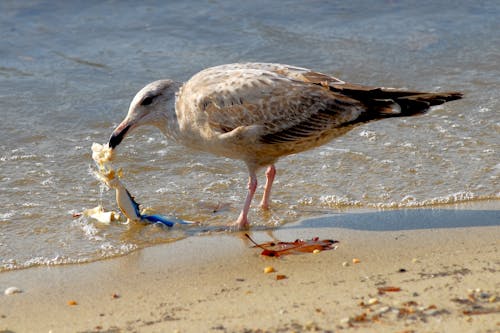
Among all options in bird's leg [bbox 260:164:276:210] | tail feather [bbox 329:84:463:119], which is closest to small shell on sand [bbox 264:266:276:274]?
bird's leg [bbox 260:164:276:210]

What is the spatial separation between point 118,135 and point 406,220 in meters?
2.28

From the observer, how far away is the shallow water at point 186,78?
7.13 meters

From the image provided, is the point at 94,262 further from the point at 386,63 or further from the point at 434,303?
the point at 386,63

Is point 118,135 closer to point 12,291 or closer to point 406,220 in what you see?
point 12,291

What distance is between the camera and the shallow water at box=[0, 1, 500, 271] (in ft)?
23.4

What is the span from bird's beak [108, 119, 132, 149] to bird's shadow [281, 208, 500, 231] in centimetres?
142

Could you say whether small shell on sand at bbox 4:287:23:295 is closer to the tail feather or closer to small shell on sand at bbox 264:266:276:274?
small shell on sand at bbox 264:266:276:274

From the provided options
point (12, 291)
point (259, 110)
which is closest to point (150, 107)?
point (259, 110)

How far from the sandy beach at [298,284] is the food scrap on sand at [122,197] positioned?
1.28 ft

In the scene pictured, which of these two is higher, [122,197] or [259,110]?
[259,110]

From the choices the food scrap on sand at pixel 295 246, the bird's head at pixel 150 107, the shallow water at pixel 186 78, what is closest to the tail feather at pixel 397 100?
the shallow water at pixel 186 78

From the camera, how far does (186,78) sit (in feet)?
35.3

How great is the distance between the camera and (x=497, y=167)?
304 inches

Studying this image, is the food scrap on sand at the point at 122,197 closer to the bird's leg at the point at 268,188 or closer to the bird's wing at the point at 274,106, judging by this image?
the bird's leg at the point at 268,188
